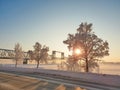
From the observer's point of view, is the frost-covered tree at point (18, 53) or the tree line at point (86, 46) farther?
the frost-covered tree at point (18, 53)

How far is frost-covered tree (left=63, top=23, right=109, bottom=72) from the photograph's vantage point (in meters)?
33.9

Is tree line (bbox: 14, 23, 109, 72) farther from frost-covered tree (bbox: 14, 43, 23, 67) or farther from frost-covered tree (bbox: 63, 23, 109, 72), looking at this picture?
frost-covered tree (bbox: 14, 43, 23, 67)

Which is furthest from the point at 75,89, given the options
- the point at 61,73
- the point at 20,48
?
the point at 20,48

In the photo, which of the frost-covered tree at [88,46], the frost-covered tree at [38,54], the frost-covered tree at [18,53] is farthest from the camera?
the frost-covered tree at [18,53]

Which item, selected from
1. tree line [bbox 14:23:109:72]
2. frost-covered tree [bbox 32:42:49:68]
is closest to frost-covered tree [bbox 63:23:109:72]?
tree line [bbox 14:23:109:72]

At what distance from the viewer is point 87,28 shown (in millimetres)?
36062

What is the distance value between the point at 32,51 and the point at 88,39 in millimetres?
30586

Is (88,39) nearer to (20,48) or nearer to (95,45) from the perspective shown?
(95,45)

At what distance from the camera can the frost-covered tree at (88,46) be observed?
111ft

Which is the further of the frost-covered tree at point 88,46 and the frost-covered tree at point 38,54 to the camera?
the frost-covered tree at point 38,54

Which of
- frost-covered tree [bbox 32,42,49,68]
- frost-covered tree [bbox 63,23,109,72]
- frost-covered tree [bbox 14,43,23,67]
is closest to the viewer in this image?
frost-covered tree [bbox 63,23,109,72]

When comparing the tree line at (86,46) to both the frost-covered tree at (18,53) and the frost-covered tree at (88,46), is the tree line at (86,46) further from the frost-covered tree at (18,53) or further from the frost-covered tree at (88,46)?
the frost-covered tree at (18,53)

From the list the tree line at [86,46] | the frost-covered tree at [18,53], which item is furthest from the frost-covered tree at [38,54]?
the tree line at [86,46]

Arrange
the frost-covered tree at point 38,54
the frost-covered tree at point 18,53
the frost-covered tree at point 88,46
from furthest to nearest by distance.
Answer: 1. the frost-covered tree at point 18,53
2. the frost-covered tree at point 38,54
3. the frost-covered tree at point 88,46
